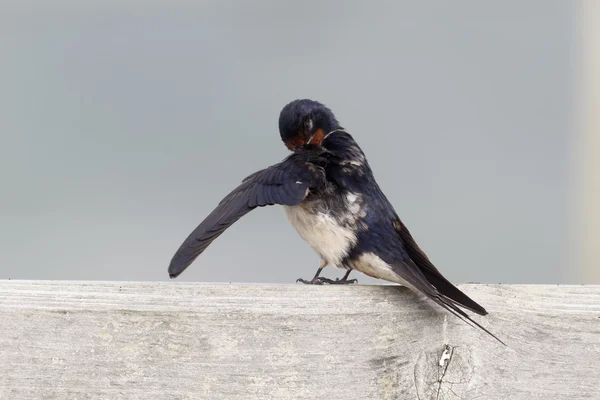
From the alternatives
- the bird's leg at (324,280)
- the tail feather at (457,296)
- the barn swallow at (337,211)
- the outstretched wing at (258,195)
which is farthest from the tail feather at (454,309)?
the bird's leg at (324,280)

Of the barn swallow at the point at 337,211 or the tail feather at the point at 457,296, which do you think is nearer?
the tail feather at the point at 457,296

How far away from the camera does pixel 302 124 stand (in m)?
2.12

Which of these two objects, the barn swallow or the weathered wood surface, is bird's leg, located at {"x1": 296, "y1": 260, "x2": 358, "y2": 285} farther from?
the weathered wood surface

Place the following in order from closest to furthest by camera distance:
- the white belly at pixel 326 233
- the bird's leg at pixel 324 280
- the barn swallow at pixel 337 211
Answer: the barn swallow at pixel 337 211
the white belly at pixel 326 233
the bird's leg at pixel 324 280

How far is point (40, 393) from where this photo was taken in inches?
48.0

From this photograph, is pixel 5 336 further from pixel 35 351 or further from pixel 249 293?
pixel 249 293

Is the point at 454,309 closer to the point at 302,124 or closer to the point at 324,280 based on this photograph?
the point at 324,280

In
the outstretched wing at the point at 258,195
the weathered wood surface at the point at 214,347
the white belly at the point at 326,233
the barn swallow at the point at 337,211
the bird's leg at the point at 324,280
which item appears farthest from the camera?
the bird's leg at the point at 324,280

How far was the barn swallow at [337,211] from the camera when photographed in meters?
1.53

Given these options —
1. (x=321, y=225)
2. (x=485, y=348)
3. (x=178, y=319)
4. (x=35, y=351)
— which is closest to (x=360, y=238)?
(x=321, y=225)

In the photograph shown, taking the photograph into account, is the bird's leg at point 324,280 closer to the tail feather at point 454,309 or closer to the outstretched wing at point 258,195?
the outstretched wing at point 258,195

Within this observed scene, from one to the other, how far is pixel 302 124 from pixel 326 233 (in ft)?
1.61

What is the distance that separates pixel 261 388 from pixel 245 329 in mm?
88

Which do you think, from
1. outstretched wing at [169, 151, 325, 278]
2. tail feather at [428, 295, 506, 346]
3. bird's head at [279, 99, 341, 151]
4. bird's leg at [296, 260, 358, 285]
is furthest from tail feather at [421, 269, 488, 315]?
bird's head at [279, 99, 341, 151]
